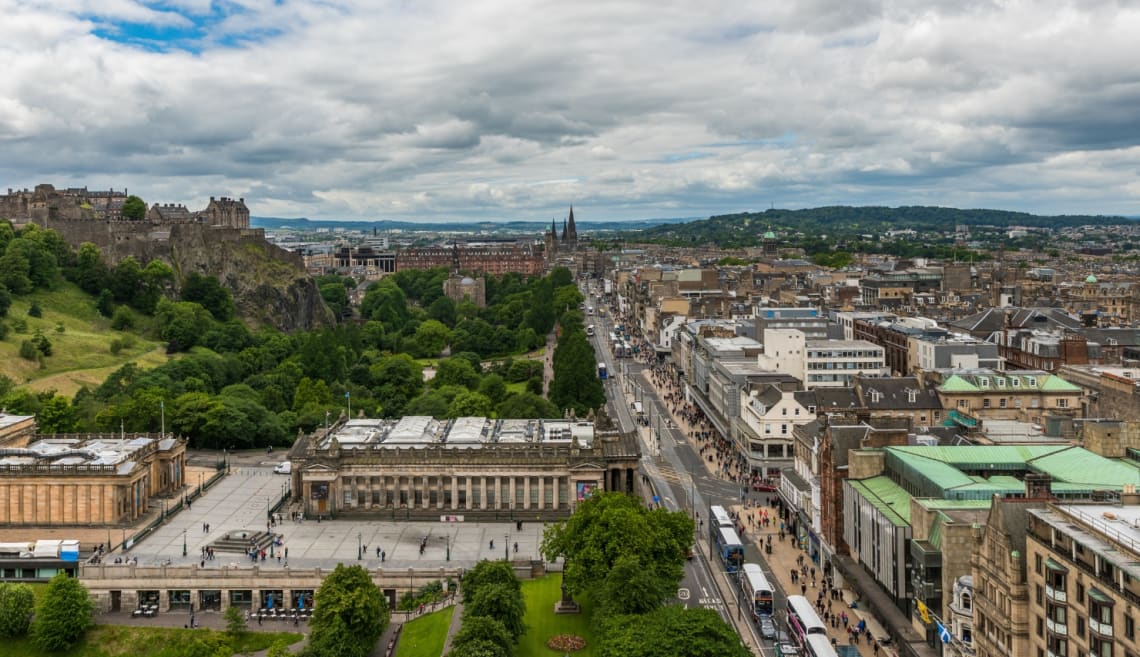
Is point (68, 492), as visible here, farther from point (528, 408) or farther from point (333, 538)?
point (528, 408)

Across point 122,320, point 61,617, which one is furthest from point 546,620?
point 122,320

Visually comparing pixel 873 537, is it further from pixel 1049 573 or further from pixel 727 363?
pixel 727 363

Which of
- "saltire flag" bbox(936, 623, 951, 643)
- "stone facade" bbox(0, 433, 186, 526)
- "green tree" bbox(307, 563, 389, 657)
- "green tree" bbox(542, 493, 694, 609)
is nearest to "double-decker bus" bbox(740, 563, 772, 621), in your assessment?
"green tree" bbox(542, 493, 694, 609)

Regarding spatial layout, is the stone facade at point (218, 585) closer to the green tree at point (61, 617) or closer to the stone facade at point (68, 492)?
the green tree at point (61, 617)

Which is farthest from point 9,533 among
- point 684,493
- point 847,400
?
point 847,400

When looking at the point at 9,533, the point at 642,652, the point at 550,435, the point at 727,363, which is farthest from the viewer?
the point at 727,363

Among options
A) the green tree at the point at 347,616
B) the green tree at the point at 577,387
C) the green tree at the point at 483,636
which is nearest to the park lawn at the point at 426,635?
the green tree at the point at 347,616

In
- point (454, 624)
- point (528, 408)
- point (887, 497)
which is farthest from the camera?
point (528, 408)
